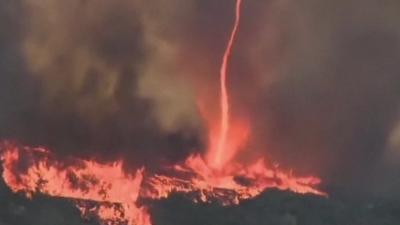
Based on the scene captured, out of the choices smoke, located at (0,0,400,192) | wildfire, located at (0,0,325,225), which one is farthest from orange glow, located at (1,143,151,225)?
smoke, located at (0,0,400,192)

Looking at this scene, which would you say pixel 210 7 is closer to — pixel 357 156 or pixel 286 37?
pixel 286 37

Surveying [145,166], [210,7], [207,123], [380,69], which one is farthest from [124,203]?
[380,69]

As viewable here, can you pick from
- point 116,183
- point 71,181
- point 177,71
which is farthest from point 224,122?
point 71,181

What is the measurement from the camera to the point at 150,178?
14414 millimetres

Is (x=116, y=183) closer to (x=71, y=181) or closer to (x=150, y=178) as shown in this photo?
(x=150, y=178)

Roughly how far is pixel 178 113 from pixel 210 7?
4.60ft

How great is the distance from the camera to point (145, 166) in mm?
14461

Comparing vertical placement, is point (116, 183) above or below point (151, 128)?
below

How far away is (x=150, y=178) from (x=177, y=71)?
4.60 feet

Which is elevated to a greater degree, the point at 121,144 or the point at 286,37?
the point at 286,37

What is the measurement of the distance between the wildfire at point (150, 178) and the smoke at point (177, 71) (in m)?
0.15

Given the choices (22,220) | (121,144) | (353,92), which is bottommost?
(22,220)

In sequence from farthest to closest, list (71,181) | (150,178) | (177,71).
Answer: (177,71)
(150,178)
(71,181)

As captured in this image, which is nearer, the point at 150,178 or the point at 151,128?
the point at 150,178
